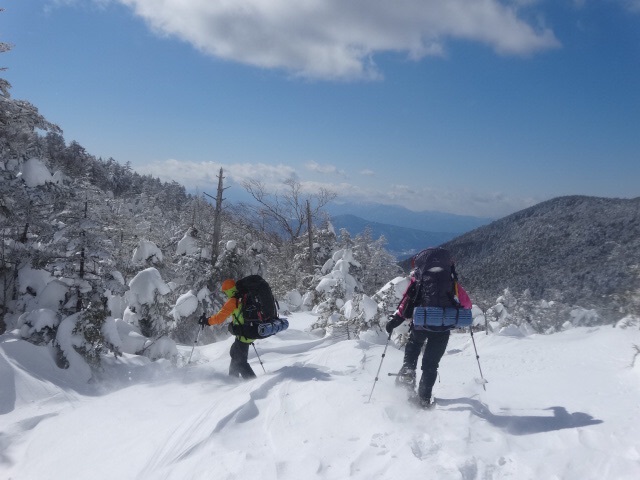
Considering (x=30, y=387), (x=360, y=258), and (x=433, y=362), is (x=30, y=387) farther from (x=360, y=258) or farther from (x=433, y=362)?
(x=360, y=258)

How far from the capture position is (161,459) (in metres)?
4.14

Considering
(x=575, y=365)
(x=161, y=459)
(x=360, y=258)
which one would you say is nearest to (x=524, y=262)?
(x=360, y=258)

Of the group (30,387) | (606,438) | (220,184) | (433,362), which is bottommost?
(30,387)

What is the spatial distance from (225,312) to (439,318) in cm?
379

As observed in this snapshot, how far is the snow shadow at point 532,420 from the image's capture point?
440 cm

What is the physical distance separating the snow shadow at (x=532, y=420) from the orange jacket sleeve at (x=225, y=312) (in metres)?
3.98

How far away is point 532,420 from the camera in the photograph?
4656 mm

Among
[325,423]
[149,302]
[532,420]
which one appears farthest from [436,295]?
[149,302]

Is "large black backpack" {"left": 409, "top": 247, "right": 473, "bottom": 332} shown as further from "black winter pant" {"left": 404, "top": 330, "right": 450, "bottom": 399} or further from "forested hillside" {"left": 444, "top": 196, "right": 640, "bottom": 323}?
"forested hillside" {"left": 444, "top": 196, "right": 640, "bottom": 323}

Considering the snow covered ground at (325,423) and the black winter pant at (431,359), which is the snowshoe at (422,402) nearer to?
the black winter pant at (431,359)

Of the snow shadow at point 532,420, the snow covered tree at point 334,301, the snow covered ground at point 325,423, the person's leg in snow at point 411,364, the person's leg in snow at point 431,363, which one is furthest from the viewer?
the snow covered tree at point 334,301

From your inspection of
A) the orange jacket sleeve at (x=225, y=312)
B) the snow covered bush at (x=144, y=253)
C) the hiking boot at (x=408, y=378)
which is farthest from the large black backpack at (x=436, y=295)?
the snow covered bush at (x=144, y=253)

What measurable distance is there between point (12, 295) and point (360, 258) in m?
23.7

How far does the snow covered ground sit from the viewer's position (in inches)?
145
